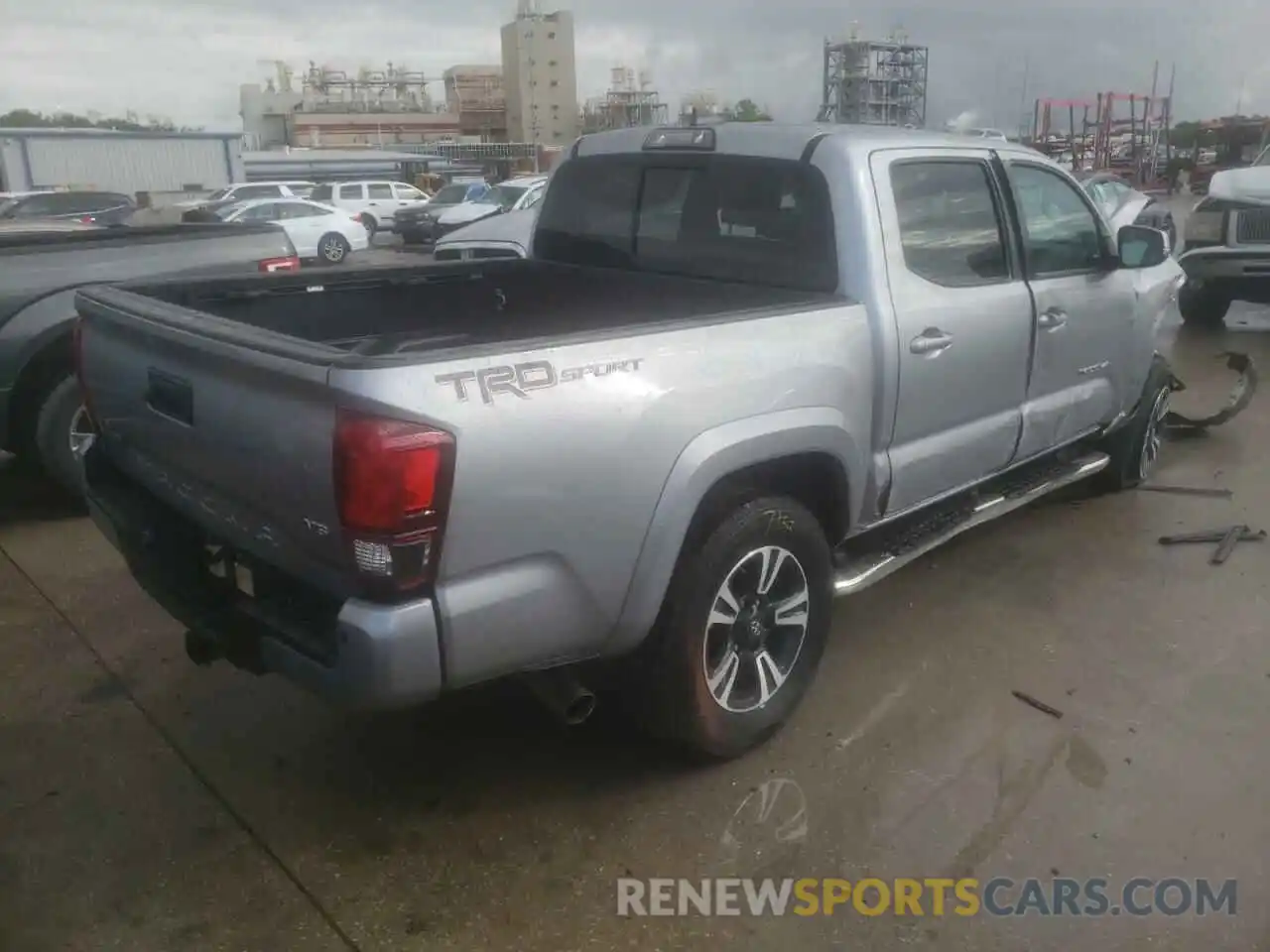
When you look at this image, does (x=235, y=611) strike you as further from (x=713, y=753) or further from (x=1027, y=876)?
(x=1027, y=876)

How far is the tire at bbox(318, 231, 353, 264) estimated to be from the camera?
24.8 meters

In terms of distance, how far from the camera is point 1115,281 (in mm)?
4828

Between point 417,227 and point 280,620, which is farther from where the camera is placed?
point 417,227

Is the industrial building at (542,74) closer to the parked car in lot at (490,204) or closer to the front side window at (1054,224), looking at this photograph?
the parked car in lot at (490,204)

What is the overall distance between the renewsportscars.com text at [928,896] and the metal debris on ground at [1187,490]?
3548mm

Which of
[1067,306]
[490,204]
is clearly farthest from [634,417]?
[490,204]

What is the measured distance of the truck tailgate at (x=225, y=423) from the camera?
7.87 ft

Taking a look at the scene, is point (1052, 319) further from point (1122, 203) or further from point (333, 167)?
point (333, 167)

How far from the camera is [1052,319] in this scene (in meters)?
4.35

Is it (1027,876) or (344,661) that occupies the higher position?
(344,661)

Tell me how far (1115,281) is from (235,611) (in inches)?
158

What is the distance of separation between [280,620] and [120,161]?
42.3 m

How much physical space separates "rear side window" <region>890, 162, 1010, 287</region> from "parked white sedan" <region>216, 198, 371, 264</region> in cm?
2215

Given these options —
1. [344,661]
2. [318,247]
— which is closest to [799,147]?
[344,661]
